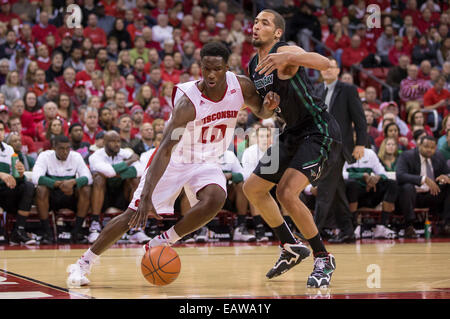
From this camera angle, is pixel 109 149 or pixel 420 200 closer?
pixel 109 149

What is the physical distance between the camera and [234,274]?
225 inches

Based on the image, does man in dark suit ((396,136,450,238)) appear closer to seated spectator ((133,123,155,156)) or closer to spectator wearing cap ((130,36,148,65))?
seated spectator ((133,123,155,156))

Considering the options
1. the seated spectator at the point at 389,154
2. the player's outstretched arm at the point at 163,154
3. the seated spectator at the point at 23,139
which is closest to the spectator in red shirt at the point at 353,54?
the seated spectator at the point at 389,154

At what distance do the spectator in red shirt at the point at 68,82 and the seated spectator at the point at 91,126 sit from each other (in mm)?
1405

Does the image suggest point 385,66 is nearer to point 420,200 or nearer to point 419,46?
point 419,46

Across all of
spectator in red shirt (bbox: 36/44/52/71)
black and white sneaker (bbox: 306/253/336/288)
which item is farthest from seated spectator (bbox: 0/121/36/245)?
black and white sneaker (bbox: 306/253/336/288)

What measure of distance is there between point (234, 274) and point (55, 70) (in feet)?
25.7

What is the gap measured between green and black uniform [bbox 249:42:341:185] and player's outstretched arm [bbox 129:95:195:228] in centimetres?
72

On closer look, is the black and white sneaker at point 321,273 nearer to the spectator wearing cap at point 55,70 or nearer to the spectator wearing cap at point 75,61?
the spectator wearing cap at point 55,70

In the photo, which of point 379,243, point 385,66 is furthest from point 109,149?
point 385,66

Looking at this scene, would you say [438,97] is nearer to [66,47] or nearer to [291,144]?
[66,47]

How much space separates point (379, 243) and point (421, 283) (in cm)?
429

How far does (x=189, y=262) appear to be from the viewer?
6.79 meters

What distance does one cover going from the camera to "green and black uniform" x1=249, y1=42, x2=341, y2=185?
5.17 m
